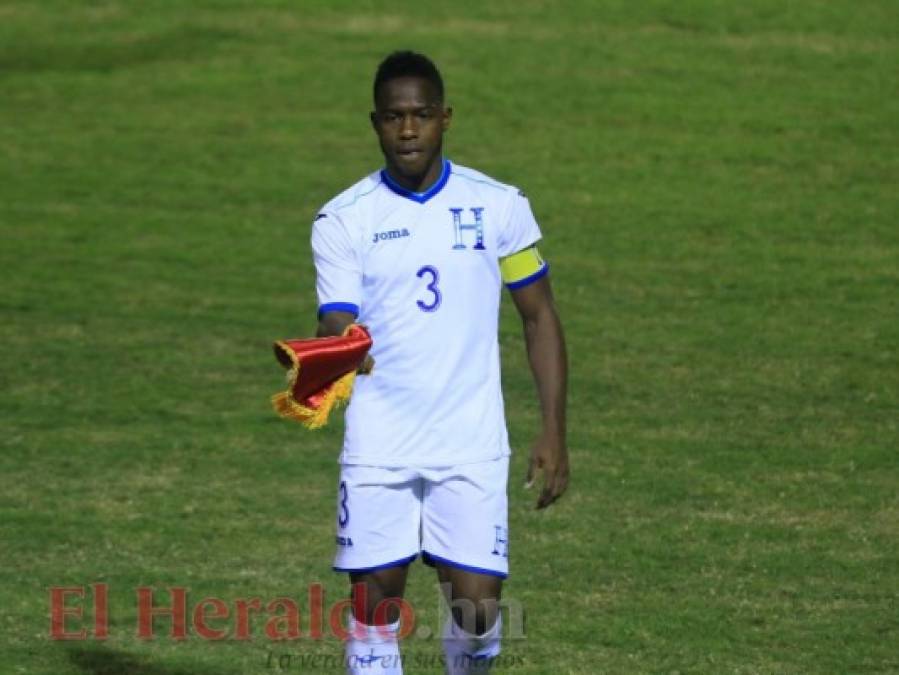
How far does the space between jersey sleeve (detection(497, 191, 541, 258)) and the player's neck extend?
12.8 inches

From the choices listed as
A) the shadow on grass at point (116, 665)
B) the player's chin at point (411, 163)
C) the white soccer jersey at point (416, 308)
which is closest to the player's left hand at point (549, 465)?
the white soccer jersey at point (416, 308)

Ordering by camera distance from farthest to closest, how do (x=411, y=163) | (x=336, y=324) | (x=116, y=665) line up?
1. (x=116, y=665)
2. (x=411, y=163)
3. (x=336, y=324)

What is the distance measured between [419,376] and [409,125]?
96 cm

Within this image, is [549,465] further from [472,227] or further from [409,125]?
[409,125]

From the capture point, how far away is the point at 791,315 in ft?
62.5

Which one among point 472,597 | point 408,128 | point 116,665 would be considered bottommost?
point 116,665

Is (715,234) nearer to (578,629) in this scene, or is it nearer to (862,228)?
(862,228)

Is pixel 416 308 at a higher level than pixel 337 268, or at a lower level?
lower

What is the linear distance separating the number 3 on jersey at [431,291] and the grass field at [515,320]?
8.75ft

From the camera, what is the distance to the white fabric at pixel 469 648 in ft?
25.5

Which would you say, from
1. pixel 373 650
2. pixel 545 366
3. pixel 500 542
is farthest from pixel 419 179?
pixel 373 650

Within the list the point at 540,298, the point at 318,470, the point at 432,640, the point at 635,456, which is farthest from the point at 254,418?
the point at 540,298

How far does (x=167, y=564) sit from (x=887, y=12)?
1966 centimetres

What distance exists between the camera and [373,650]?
773cm
